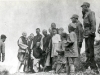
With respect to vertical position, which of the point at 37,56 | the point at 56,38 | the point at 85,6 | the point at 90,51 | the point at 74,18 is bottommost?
the point at 37,56

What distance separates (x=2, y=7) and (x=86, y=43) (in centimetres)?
311

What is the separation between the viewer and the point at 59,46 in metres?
6.85

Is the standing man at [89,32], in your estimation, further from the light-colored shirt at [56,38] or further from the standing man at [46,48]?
the standing man at [46,48]

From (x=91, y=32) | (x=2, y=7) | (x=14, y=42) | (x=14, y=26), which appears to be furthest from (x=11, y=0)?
(x=91, y=32)

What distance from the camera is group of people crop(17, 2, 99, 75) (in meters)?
6.59

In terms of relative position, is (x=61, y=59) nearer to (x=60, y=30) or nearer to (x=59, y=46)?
(x=59, y=46)

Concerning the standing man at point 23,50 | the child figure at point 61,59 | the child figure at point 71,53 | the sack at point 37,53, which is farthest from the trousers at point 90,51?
the standing man at point 23,50

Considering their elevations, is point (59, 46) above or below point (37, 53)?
above

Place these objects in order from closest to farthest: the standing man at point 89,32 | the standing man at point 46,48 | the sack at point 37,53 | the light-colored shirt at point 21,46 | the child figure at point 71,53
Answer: the child figure at point 71,53 → the standing man at point 89,32 → the standing man at point 46,48 → the sack at point 37,53 → the light-colored shirt at point 21,46

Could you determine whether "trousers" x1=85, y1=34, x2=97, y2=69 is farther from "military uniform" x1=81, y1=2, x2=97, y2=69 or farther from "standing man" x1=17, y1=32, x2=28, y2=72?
"standing man" x1=17, y1=32, x2=28, y2=72

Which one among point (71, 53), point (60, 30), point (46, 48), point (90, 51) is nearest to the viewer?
point (71, 53)

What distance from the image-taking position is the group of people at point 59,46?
6.59 meters

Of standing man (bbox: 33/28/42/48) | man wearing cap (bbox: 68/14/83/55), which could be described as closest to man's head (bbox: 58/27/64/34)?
man wearing cap (bbox: 68/14/83/55)

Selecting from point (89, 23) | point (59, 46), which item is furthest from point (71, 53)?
point (89, 23)
